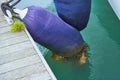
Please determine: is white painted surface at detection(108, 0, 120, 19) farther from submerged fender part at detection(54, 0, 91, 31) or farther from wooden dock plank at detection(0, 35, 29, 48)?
wooden dock plank at detection(0, 35, 29, 48)

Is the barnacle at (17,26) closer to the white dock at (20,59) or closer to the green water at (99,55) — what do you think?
the white dock at (20,59)

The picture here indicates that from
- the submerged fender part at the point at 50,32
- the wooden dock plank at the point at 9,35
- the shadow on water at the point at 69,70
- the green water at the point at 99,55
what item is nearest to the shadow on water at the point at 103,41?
the green water at the point at 99,55

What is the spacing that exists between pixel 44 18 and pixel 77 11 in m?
0.80

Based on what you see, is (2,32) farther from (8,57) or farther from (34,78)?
(34,78)

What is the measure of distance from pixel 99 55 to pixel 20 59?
2.28 meters

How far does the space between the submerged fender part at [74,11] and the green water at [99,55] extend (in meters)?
0.62

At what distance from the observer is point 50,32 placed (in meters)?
4.11

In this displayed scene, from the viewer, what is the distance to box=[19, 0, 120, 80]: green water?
4.57m

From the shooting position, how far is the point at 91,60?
4.84 meters

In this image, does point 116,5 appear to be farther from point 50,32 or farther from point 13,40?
point 13,40

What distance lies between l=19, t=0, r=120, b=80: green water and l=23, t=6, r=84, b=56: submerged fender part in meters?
0.40

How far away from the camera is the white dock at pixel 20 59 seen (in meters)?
2.75

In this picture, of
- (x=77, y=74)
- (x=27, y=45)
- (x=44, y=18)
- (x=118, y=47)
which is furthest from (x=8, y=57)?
(x=118, y=47)


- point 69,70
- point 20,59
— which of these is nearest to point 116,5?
point 69,70
